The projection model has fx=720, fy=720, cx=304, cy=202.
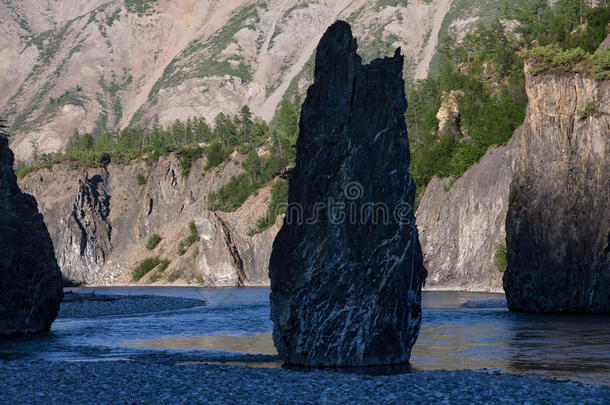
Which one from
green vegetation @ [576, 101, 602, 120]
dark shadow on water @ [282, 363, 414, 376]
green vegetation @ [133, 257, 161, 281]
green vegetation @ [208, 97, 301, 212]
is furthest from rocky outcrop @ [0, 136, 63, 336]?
green vegetation @ [133, 257, 161, 281]

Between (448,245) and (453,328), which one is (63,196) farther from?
(453,328)

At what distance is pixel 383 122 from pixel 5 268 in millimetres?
→ 26903

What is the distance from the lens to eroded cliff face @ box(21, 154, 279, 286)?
150875mm

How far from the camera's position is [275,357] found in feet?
114

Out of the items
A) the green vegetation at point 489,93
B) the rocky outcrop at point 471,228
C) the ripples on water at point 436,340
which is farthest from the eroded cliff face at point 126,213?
the ripples on water at point 436,340

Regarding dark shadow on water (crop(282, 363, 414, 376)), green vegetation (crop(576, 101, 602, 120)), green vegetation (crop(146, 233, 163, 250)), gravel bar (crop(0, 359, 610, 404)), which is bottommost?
dark shadow on water (crop(282, 363, 414, 376))

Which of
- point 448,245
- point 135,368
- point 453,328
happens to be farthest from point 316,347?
point 448,245

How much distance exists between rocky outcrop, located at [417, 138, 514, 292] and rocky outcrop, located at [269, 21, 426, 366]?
6221 centimetres

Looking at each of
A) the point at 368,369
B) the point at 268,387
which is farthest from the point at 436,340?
the point at 268,387

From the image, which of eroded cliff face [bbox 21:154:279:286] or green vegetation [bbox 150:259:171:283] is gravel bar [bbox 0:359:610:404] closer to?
eroded cliff face [bbox 21:154:279:286]

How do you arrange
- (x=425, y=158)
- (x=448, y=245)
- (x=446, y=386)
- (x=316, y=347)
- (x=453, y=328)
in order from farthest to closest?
(x=425, y=158) < (x=448, y=245) < (x=453, y=328) < (x=316, y=347) < (x=446, y=386)

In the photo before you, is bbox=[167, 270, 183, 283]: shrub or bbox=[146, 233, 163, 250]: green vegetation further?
bbox=[146, 233, 163, 250]: green vegetation

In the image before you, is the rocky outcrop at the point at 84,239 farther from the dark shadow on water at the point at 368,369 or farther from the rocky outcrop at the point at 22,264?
the dark shadow on water at the point at 368,369

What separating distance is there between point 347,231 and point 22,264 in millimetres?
25314
